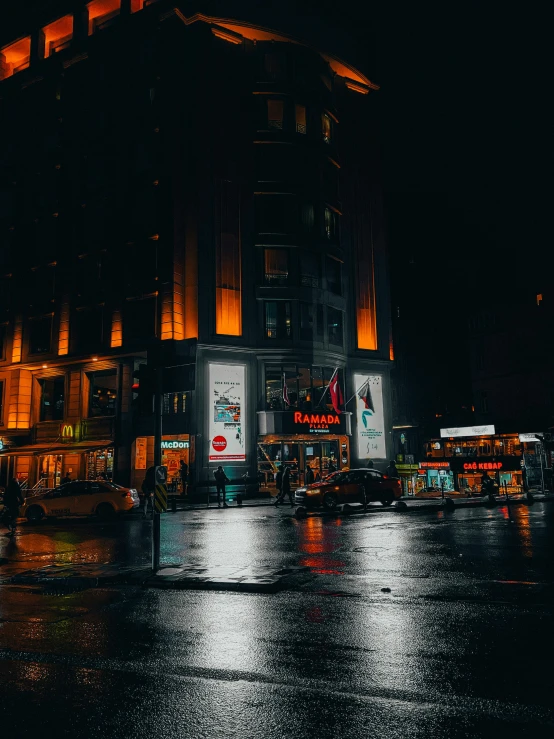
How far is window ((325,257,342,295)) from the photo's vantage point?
39.5 metres

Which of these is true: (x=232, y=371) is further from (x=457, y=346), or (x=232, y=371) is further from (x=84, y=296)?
(x=457, y=346)

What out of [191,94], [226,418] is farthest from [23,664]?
[191,94]

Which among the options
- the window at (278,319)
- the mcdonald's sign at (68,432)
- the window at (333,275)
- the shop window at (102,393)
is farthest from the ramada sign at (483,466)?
the mcdonald's sign at (68,432)

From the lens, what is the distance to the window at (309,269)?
38094mm

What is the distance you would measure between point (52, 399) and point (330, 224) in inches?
884

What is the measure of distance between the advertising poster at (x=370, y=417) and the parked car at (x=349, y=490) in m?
12.8

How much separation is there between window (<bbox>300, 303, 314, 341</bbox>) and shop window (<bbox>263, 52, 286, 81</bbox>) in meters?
15.9

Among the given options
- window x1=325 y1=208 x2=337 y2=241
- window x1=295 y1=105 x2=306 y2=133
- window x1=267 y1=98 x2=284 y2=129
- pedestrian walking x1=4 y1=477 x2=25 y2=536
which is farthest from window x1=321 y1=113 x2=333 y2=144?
pedestrian walking x1=4 y1=477 x2=25 y2=536

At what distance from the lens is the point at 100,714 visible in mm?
4469

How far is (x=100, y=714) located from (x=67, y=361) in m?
35.9

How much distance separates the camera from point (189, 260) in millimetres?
36000

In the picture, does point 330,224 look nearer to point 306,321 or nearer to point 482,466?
point 306,321

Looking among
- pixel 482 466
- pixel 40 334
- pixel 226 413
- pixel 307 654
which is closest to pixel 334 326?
pixel 226 413

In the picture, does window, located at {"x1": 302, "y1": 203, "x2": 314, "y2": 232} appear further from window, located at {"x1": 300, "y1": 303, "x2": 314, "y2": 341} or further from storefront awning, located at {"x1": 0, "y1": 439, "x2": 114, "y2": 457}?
storefront awning, located at {"x1": 0, "y1": 439, "x2": 114, "y2": 457}
